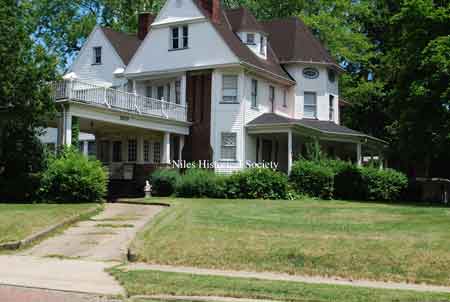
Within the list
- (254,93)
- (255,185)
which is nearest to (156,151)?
(254,93)

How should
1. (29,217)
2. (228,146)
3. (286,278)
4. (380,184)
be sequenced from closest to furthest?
(286,278)
(29,217)
(380,184)
(228,146)

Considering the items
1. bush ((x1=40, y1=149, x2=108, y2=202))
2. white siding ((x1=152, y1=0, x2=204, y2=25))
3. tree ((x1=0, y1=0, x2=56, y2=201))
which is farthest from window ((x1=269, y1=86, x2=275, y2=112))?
bush ((x1=40, y1=149, x2=108, y2=202))

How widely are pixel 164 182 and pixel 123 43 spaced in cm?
1404

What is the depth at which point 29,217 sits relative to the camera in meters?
17.2

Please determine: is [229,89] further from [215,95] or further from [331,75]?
[331,75]

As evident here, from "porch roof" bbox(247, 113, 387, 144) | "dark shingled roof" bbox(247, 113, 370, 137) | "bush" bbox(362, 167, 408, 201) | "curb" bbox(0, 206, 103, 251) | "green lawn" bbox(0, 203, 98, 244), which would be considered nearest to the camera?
"curb" bbox(0, 206, 103, 251)

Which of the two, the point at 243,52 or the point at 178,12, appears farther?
the point at 178,12

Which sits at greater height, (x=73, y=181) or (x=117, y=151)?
(x=117, y=151)

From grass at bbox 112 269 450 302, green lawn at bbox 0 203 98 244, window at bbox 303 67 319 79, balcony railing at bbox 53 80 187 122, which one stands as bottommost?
grass at bbox 112 269 450 302

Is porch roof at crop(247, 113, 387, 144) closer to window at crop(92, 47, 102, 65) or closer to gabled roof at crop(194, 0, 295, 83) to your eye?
gabled roof at crop(194, 0, 295, 83)

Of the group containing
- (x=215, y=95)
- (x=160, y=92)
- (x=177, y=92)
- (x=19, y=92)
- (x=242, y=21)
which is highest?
(x=242, y=21)

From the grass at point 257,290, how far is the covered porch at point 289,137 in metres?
19.5

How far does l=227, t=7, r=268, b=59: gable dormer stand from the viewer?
3434 cm

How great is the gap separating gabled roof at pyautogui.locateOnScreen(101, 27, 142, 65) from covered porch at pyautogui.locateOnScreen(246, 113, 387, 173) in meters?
10.4
